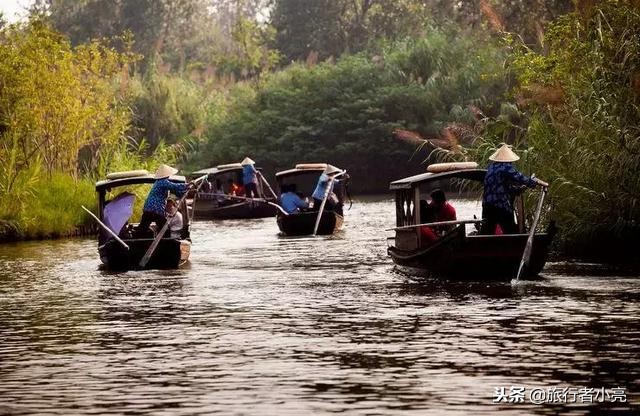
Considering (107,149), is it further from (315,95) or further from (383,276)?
(315,95)

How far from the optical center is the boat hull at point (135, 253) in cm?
2236

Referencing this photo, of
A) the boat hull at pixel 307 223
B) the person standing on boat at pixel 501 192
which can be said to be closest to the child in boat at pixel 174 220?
the person standing on boat at pixel 501 192

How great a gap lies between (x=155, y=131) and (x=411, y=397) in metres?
42.1

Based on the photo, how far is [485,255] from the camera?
734 inches

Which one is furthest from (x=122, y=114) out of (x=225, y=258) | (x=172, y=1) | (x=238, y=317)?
(x=172, y=1)

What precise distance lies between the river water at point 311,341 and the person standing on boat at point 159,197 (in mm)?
994

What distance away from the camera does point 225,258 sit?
24922 millimetres

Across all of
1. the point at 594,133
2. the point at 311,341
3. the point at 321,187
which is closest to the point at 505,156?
the point at 594,133

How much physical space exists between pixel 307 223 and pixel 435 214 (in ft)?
36.7

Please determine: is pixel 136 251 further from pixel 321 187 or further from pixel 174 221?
pixel 321 187

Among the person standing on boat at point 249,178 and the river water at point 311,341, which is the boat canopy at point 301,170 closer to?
the person standing on boat at point 249,178

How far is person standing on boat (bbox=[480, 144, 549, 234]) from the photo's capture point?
18.9m

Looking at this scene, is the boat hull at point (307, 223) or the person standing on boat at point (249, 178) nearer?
the boat hull at point (307, 223)

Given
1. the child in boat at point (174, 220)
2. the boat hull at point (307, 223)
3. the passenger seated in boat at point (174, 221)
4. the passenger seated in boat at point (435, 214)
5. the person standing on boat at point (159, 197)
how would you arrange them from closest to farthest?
the passenger seated in boat at point (435, 214), the person standing on boat at point (159, 197), the child in boat at point (174, 220), the passenger seated in boat at point (174, 221), the boat hull at point (307, 223)
